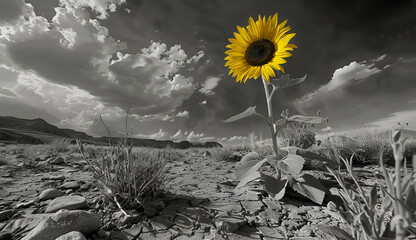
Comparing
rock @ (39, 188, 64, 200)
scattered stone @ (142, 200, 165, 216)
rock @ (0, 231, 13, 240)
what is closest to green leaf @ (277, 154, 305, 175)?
scattered stone @ (142, 200, 165, 216)

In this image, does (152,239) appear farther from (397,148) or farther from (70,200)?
(397,148)

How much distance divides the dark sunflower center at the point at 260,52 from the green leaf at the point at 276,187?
126 centimetres

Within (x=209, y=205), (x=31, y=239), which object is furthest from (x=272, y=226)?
(x=31, y=239)

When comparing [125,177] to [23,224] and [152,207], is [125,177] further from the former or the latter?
[23,224]

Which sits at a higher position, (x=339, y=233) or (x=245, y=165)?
(x=245, y=165)

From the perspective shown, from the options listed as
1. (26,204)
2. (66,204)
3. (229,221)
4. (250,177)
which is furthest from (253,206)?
(26,204)

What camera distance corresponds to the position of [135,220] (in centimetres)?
203

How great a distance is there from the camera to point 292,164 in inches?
80.9

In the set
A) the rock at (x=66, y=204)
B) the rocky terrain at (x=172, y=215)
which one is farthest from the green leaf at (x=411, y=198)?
the rock at (x=66, y=204)

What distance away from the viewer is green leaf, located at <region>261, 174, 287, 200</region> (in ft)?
7.30

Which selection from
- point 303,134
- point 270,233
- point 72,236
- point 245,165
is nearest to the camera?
point 72,236

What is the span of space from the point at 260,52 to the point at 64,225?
96.4 inches

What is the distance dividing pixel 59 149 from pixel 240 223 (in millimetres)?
8281

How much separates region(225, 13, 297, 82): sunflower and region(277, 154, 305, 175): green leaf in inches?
32.4
